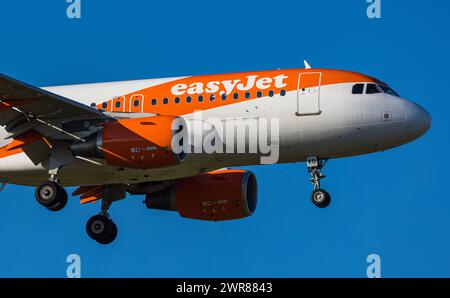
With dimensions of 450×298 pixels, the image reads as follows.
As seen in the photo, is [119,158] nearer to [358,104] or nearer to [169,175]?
[169,175]

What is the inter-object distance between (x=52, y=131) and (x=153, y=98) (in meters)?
3.80

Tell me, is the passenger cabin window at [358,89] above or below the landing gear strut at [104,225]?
above

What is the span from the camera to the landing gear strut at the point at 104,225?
47.4 metres

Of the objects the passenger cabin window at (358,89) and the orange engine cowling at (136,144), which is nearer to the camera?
the orange engine cowling at (136,144)

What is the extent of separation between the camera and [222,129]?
43.7 metres

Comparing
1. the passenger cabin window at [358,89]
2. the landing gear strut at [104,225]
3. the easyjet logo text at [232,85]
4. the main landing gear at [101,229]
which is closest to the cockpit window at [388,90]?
the passenger cabin window at [358,89]

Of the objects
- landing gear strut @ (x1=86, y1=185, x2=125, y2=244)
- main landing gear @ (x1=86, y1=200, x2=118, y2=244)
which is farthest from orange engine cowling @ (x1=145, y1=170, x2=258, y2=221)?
main landing gear @ (x1=86, y1=200, x2=118, y2=244)

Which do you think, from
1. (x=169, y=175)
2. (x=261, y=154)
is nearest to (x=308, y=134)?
(x=261, y=154)

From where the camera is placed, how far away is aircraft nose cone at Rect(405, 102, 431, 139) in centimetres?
4375

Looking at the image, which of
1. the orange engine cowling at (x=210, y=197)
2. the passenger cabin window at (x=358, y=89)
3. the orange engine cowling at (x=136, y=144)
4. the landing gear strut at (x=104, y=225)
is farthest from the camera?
the orange engine cowling at (x=210, y=197)

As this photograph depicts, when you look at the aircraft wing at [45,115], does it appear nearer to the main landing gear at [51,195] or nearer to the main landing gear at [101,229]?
the main landing gear at [51,195]

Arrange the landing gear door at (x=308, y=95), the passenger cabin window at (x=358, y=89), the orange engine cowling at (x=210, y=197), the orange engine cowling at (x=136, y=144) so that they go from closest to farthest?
the orange engine cowling at (x=136, y=144) < the landing gear door at (x=308, y=95) < the passenger cabin window at (x=358, y=89) < the orange engine cowling at (x=210, y=197)

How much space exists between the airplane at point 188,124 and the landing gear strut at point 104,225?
2.45 meters

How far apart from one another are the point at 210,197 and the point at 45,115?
321 inches
